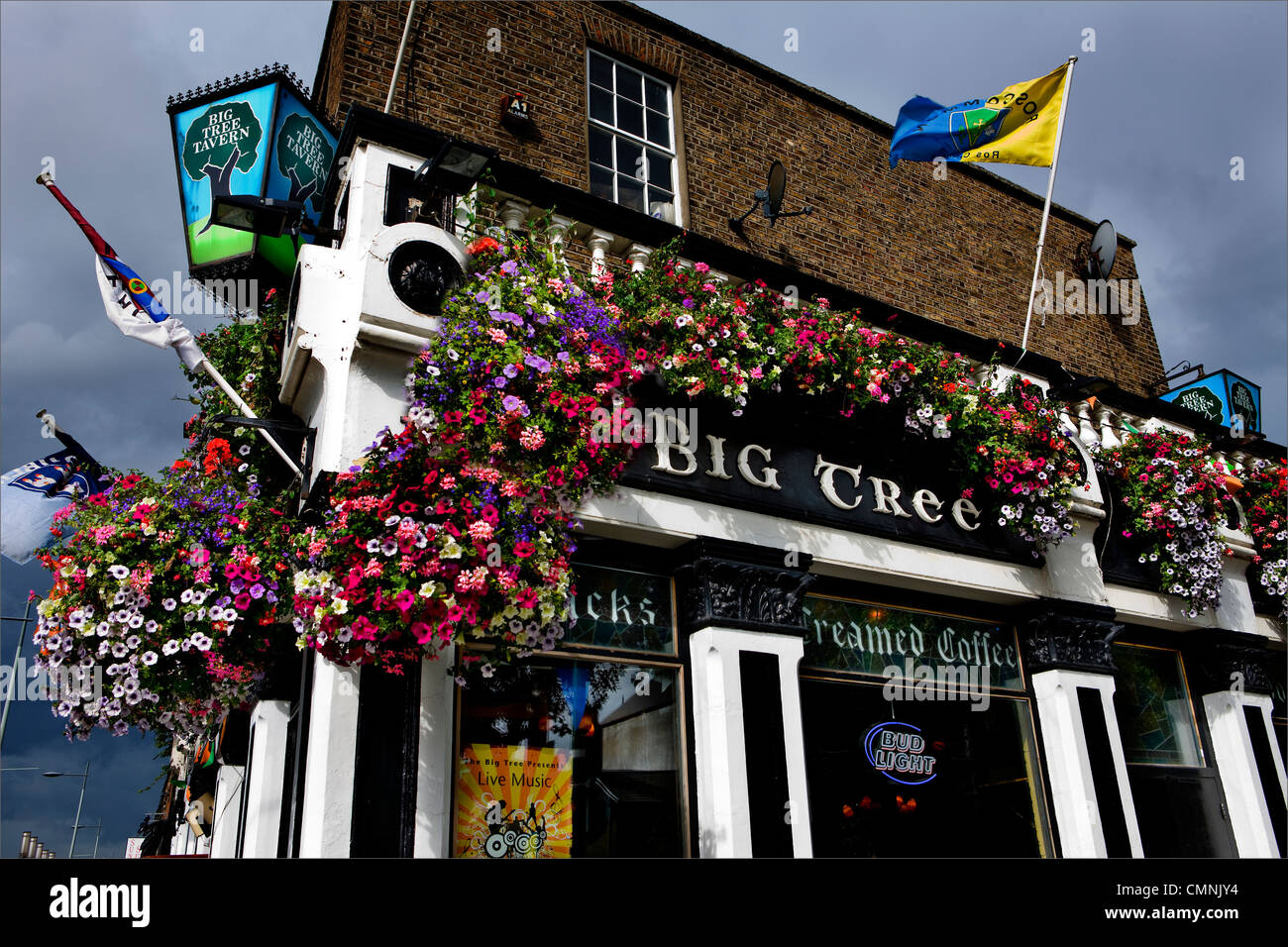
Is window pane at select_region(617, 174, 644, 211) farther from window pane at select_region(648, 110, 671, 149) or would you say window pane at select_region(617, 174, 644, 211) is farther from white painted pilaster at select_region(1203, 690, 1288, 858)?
white painted pilaster at select_region(1203, 690, 1288, 858)

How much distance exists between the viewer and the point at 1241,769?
8.66 m

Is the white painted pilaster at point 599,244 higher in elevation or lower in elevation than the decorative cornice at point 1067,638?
higher

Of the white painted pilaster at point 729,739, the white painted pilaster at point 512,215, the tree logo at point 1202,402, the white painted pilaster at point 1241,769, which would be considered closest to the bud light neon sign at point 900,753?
the white painted pilaster at point 729,739

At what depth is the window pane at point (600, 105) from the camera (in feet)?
30.9

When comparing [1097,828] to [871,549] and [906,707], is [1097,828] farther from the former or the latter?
[871,549]

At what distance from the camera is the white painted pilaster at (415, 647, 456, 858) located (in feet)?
16.2

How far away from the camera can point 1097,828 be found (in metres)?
7.35

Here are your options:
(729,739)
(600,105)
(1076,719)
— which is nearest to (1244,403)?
(1076,719)

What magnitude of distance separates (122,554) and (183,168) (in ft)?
13.9

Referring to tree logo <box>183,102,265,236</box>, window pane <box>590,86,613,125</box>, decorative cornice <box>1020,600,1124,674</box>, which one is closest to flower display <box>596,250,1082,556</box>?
decorative cornice <box>1020,600,1124,674</box>

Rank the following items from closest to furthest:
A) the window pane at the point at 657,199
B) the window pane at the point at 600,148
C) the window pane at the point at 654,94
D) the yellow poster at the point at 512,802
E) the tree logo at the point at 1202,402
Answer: the yellow poster at the point at 512,802
the window pane at the point at 600,148
the window pane at the point at 657,199
the window pane at the point at 654,94
the tree logo at the point at 1202,402

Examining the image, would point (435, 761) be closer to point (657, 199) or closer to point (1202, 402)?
point (657, 199)

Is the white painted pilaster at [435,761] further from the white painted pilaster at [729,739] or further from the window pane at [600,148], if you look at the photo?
the window pane at [600,148]

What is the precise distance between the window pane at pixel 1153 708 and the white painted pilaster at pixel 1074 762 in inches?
25.9
